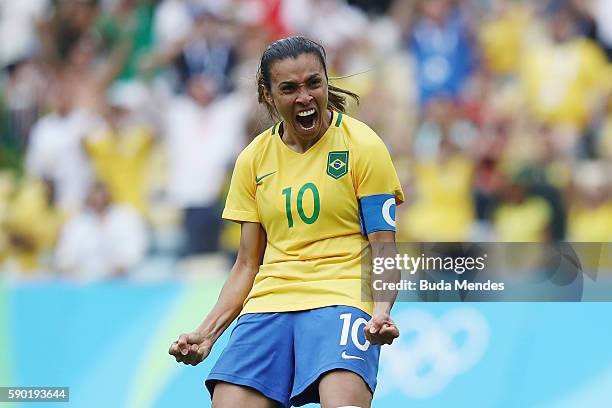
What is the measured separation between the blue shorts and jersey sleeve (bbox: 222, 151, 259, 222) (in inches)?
14.0

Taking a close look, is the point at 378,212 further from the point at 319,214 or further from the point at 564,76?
the point at 564,76

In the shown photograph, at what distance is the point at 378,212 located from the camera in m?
3.72

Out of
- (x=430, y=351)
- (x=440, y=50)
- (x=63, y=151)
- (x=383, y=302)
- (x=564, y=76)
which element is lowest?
(x=383, y=302)

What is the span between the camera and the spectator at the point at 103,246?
310 inches

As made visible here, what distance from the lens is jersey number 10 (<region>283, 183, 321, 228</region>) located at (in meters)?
3.75

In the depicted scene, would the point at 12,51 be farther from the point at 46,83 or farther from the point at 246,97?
the point at 246,97

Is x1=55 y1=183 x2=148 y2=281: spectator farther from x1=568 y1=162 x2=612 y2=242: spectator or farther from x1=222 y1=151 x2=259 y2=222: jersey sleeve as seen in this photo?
x1=222 y1=151 x2=259 y2=222: jersey sleeve

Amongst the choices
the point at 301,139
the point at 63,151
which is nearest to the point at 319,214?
the point at 301,139

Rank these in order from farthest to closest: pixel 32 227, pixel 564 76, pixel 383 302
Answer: pixel 32 227
pixel 564 76
pixel 383 302

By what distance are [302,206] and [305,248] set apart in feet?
0.48

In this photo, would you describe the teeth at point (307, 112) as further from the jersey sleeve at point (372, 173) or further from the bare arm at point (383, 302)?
the bare arm at point (383, 302)

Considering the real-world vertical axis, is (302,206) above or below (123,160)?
below

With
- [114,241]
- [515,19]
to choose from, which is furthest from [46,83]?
[515,19]

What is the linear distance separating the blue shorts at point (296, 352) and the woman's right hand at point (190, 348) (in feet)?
0.24
